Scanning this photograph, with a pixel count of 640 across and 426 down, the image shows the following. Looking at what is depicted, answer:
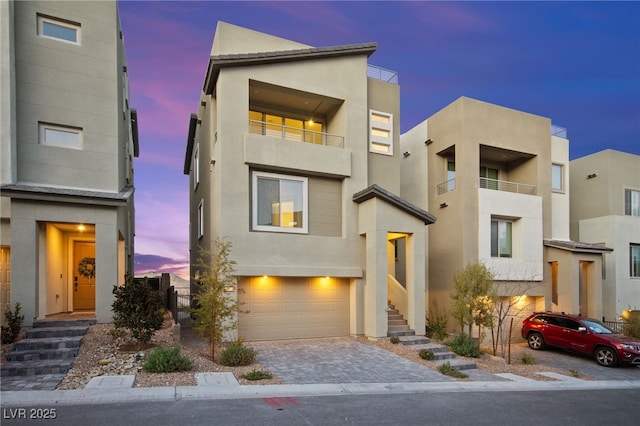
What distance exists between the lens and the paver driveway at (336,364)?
31.3 ft

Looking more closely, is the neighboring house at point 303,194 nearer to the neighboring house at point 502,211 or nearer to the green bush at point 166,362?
the neighboring house at point 502,211

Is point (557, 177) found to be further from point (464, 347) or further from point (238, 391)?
point (238, 391)

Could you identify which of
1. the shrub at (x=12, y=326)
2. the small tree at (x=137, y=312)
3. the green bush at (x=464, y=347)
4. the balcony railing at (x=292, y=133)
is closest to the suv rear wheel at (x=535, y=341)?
the green bush at (x=464, y=347)

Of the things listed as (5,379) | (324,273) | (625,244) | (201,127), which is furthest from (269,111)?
(625,244)

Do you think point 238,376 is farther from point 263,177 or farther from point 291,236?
point 263,177

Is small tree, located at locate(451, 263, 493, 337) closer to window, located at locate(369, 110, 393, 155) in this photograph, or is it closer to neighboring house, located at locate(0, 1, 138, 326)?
window, located at locate(369, 110, 393, 155)

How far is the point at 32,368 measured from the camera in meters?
8.55

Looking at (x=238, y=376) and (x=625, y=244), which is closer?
(x=238, y=376)

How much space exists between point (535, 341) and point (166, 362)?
15.0 meters

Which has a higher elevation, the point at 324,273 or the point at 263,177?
the point at 263,177

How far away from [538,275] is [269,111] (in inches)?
586

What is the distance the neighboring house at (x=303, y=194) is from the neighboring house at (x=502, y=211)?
3667mm

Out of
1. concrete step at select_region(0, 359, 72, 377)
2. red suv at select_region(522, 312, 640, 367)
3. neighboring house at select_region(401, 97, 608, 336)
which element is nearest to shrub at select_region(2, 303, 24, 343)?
concrete step at select_region(0, 359, 72, 377)

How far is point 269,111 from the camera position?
53.2 feet
